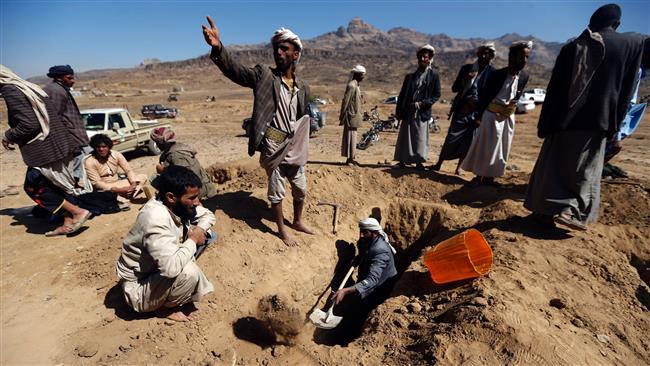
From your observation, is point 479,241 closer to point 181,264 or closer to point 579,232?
point 579,232

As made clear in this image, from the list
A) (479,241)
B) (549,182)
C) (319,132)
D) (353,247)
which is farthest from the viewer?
(319,132)

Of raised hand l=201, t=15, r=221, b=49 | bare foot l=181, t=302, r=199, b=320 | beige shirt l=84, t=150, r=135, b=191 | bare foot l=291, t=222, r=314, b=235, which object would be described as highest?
raised hand l=201, t=15, r=221, b=49

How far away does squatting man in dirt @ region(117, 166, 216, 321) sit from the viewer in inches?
83.1

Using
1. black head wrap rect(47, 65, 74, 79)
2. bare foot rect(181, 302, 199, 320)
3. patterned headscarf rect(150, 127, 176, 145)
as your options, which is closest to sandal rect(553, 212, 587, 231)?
bare foot rect(181, 302, 199, 320)

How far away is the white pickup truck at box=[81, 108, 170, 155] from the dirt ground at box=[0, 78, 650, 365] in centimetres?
360

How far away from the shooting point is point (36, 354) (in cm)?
224

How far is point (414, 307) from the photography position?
258 cm

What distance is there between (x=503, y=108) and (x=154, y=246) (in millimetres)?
4187

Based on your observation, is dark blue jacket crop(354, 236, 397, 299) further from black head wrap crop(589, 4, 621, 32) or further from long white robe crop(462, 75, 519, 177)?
black head wrap crop(589, 4, 621, 32)

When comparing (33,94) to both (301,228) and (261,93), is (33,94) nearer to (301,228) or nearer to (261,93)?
(261,93)

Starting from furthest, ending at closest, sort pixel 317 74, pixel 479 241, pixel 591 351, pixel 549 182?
pixel 317 74 → pixel 549 182 → pixel 479 241 → pixel 591 351

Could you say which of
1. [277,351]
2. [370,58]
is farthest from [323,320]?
[370,58]

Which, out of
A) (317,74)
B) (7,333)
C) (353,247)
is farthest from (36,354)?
(317,74)

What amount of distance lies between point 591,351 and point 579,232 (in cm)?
149
